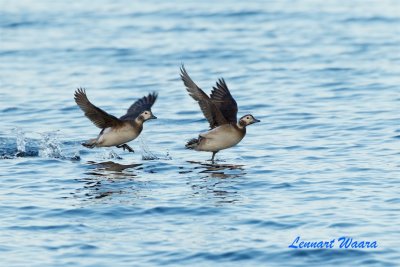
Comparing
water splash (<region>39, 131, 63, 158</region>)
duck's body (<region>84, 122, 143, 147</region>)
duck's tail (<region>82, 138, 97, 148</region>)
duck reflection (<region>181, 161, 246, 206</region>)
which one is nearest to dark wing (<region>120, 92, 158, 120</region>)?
duck's body (<region>84, 122, 143, 147</region>)

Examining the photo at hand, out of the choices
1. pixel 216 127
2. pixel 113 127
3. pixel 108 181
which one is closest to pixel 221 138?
pixel 216 127

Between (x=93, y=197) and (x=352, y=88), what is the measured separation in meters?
10.3

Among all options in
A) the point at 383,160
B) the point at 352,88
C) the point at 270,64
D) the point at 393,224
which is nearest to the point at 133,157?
the point at 383,160

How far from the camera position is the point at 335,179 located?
13.8 meters

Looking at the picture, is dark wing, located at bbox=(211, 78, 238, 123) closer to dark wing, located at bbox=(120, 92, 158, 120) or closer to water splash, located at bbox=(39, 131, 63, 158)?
dark wing, located at bbox=(120, 92, 158, 120)

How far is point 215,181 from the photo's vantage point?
46.0 ft

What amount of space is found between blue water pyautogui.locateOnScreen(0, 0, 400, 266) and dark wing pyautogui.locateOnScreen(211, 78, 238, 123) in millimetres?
702

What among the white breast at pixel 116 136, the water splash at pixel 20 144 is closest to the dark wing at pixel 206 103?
the white breast at pixel 116 136

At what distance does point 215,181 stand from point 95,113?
2.50 m

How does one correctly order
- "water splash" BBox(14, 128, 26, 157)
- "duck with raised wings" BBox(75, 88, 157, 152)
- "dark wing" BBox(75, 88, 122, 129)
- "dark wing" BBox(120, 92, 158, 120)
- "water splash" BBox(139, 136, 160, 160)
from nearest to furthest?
"dark wing" BBox(75, 88, 122, 129) < "duck with raised wings" BBox(75, 88, 157, 152) < "water splash" BBox(139, 136, 160, 160) < "water splash" BBox(14, 128, 26, 157) < "dark wing" BBox(120, 92, 158, 120)

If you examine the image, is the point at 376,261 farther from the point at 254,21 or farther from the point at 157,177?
the point at 254,21

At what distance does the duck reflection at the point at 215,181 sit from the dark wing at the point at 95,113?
135 cm

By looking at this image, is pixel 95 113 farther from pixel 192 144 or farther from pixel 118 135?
pixel 192 144

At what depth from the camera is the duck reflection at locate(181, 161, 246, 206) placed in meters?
13.1
